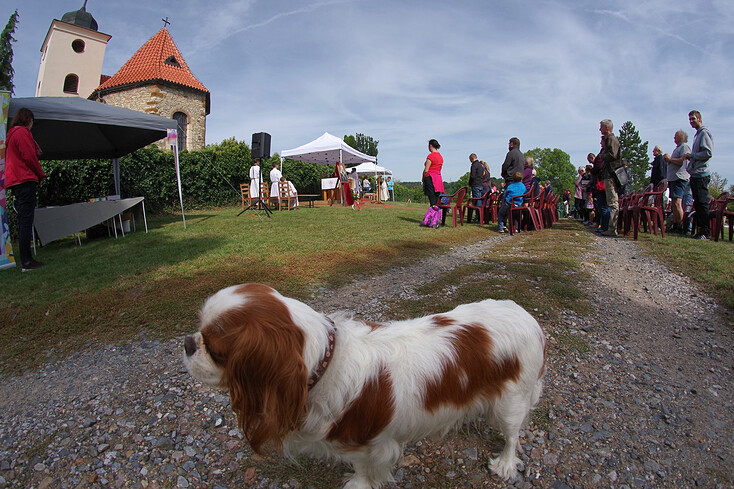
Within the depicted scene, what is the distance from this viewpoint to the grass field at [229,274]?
3520 millimetres

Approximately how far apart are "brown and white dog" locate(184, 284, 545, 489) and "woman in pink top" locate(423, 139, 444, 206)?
850cm

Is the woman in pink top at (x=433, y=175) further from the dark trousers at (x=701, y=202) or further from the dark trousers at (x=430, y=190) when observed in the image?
the dark trousers at (x=701, y=202)

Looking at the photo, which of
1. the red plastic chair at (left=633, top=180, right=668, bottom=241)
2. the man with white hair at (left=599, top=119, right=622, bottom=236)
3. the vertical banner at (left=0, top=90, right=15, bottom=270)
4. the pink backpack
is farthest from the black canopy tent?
the red plastic chair at (left=633, top=180, right=668, bottom=241)

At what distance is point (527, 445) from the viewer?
2.05 meters

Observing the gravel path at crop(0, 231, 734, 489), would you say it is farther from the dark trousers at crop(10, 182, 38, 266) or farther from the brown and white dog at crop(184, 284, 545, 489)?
the dark trousers at crop(10, 182, 38, 266)

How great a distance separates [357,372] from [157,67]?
31.1 metres

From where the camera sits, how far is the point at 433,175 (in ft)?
33.1

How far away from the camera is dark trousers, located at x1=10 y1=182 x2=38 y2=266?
18.5ft

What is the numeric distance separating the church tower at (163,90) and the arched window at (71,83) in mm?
6463

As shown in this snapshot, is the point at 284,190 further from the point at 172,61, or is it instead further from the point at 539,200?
the point at 172,61

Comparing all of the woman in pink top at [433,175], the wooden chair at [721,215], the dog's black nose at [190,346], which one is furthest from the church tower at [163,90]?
the dog's black nose at [190,346]

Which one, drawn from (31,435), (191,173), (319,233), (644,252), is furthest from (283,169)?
(31,435)

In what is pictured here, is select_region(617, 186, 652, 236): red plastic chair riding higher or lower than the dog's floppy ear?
higher

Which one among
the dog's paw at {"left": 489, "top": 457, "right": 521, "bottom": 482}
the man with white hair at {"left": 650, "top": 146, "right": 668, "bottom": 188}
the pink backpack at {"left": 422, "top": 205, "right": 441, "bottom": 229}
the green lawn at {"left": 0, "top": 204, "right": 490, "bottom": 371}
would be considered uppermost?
the man with white hair at {"left": 650, "top": 146, "right": 668, "bottom": 188}
